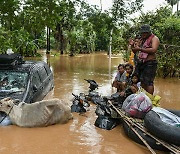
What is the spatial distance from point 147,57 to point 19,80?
3171 millimetres

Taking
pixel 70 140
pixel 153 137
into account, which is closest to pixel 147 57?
pixel 153 137

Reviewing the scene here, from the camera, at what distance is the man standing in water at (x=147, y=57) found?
23.8ft

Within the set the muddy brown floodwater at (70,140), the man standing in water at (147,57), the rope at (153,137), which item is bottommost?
Result: the muddy brown floodwater at (70,140)

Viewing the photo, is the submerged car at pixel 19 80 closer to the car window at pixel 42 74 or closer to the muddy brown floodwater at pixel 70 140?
the car window at pixel 42 74

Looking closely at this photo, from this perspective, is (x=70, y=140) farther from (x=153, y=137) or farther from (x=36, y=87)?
(x=36, y=87)

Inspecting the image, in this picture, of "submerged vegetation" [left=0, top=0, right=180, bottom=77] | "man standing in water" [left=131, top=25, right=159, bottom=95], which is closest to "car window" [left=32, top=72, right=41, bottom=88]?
"man standing in water" [left=131, top=25, right=159, bottom=95]

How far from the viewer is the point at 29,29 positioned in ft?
54.1

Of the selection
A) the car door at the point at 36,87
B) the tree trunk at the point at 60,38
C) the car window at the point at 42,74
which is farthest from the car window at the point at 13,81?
the tree trunk at the point at 60,38

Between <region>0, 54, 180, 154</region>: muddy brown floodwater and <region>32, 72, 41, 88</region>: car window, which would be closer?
<region>0, 54, 180, 154</region>: muddy brown floodwater

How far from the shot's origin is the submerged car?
23.9 feet

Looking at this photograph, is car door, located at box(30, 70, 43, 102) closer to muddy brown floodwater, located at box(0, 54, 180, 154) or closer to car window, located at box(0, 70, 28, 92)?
car window, located at box(0, 70, 28, 92)

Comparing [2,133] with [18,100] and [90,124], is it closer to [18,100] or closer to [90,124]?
[18,100]

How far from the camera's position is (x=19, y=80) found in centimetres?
766

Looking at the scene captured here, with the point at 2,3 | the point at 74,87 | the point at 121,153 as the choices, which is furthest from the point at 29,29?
the point at 121,153
